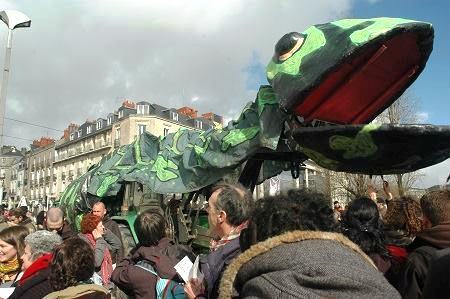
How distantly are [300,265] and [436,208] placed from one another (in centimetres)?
147

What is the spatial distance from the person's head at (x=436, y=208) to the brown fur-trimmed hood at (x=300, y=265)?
120 centimetres

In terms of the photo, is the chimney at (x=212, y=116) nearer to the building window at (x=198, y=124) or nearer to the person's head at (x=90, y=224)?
the building window at (x=198, y=124)

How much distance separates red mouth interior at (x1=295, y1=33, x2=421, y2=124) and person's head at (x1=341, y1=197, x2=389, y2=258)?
1.07 m

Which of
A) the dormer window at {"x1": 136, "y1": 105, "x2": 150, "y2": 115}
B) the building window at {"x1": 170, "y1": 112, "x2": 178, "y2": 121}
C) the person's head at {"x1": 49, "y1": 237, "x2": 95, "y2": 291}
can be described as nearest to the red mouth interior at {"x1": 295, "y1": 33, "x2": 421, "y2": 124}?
the person's head at {"x1": 49, "y1": 237, "x2": 95, "y2": 291}

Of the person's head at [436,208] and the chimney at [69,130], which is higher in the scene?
the chimney at [69,130]

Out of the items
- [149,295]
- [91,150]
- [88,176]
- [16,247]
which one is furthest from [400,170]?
[91,150]

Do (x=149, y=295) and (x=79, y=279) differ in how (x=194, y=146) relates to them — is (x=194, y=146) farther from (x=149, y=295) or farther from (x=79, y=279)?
(x=79, y=279)

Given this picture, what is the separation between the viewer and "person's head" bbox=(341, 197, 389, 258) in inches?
111

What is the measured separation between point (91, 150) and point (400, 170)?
54805mm

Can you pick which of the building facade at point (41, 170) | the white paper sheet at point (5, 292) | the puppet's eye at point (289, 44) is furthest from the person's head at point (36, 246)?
the building facade at point (41, 170)

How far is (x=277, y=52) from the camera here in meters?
3.90

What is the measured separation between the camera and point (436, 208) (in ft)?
8.16

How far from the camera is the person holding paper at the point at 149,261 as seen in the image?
3324mm

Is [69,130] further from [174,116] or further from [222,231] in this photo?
[222,231]
